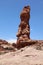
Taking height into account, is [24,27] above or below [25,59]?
above

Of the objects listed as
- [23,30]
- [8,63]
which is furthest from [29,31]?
[8,63]

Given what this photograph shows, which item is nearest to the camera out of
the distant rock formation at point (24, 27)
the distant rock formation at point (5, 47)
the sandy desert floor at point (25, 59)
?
the sandy desert floor at point (25, 59)

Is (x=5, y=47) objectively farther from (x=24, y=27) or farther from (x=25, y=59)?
(x=25, y=59)

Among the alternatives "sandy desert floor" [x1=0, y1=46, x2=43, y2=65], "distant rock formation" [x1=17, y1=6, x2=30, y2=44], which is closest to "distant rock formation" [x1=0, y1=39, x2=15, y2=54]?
"distant rock formation" [x1=17, y1=6, x2=30, y2=44]

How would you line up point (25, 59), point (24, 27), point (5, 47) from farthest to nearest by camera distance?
point (5, 47), point (24, 27), point (25, 59)

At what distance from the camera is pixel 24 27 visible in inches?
2311

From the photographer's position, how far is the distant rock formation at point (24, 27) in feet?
185

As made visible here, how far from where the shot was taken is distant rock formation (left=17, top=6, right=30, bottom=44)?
56.4 meters

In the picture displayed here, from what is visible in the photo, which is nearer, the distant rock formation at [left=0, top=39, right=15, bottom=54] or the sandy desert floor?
the sandy desert floor

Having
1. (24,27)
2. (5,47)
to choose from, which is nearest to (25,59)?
(24,27)

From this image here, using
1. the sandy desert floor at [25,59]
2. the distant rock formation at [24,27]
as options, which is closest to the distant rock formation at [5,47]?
the distant rock formation at [24,27]

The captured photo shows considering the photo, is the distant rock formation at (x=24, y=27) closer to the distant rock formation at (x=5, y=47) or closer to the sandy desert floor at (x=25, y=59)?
the distant rock formation at (x=5, y=47)

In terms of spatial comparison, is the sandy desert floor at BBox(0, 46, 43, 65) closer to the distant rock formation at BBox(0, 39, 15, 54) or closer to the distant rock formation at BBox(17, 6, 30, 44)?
the distant rock formation at BBox(17, 6, 30, 44)

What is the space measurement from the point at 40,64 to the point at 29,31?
38474mm
